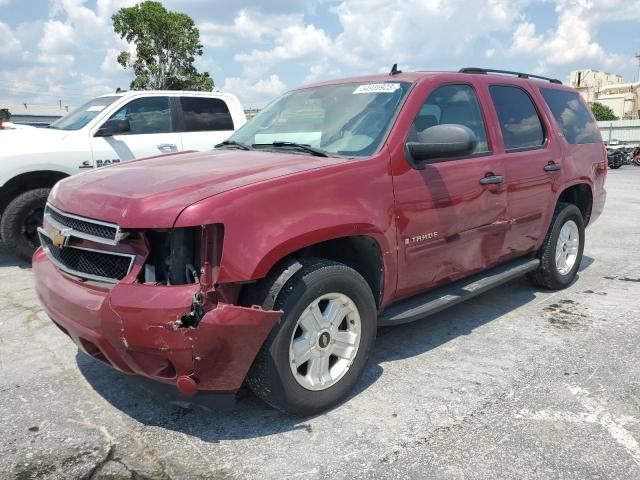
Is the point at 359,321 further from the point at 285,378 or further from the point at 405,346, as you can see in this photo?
the point at 405,346

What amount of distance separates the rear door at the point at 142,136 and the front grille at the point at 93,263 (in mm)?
3993

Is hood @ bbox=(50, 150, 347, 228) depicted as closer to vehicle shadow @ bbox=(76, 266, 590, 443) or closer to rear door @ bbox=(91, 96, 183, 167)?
vehicle shadow @ bbox=(76, 266, 590, 443)

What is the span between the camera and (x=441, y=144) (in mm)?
3406

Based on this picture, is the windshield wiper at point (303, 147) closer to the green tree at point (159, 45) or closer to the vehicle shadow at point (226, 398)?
the vehicle shadow at point (226, 398)

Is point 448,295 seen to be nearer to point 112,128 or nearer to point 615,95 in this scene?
point 112,128

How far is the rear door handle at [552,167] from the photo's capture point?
4785 millimetres

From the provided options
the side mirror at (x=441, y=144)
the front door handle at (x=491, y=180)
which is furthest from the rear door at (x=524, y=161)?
the side mirror at (x=441, y=144)

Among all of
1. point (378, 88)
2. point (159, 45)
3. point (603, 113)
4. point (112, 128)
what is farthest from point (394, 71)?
point (603, 113)

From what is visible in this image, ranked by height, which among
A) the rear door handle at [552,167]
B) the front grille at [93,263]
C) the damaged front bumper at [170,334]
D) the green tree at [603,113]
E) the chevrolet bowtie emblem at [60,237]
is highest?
the green tree at [603,113]

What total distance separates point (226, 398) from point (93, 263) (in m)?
0.97

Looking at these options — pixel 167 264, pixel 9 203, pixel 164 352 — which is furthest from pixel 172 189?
pixel 9 203

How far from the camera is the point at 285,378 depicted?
284 centimetres

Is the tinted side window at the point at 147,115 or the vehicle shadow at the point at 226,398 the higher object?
the tinted side window at the point at 147,115

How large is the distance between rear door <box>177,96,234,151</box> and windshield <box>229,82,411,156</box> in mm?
3375
